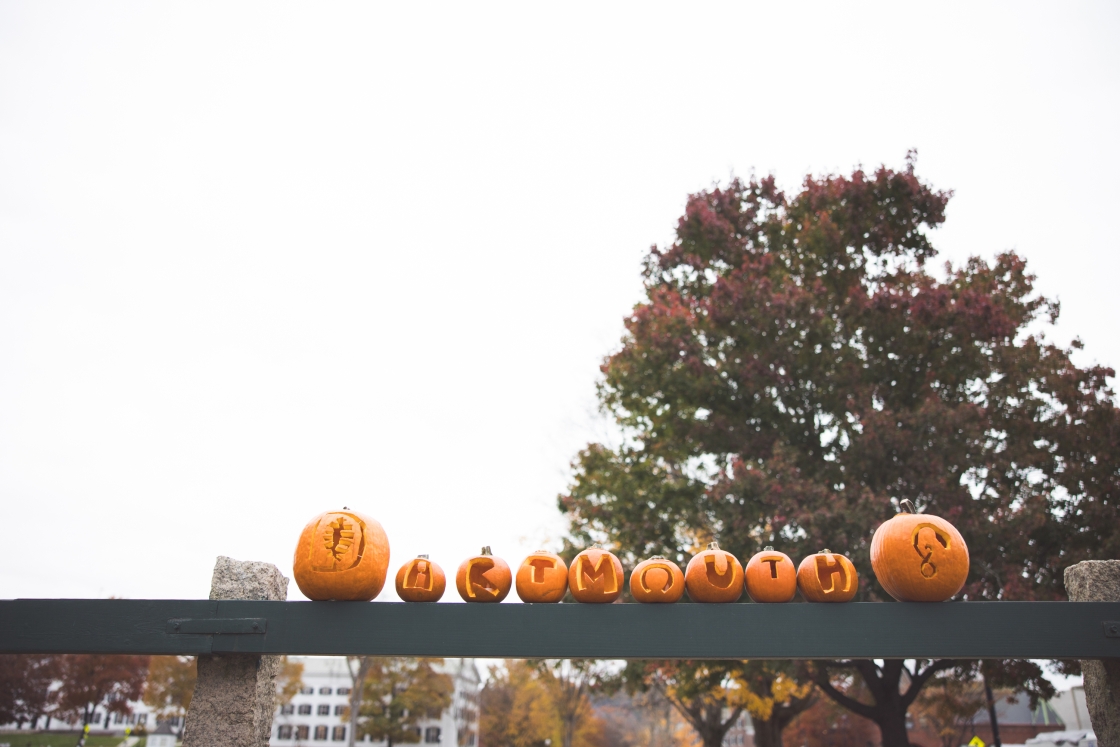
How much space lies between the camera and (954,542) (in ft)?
11.3

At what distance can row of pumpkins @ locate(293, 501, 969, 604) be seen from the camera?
3363 millimetres

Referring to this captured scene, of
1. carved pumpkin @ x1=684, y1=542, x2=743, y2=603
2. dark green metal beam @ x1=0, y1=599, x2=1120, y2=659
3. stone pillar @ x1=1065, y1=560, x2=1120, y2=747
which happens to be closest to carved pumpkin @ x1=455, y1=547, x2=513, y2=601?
dark green metal beam @ x1=0, y1=599, x2=1120, y2=659

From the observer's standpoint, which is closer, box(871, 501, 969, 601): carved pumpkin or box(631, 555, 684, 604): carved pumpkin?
box(871, 501, 969, 601): carved pumpkin

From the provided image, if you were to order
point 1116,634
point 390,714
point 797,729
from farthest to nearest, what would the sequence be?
point 390,714, point 797,729, point 1116,634

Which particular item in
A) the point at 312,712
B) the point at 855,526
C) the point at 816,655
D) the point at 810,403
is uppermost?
the point at 810,403

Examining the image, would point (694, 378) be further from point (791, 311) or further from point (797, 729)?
point (797, 729)

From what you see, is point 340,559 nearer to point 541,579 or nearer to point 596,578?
point 541,579

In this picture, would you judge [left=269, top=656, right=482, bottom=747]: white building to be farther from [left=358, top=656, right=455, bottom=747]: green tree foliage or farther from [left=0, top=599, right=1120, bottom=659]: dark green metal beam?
[left=0, top=599, right=1120, bottom=659]: dark green metal beam

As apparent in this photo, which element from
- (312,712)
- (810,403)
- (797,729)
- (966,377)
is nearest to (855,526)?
(810,403)

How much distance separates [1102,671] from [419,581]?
11.4 ft

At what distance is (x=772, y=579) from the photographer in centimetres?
360

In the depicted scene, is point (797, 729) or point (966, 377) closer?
point (966, 377)

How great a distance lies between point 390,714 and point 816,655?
142ft

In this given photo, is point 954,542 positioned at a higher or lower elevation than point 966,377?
lower
